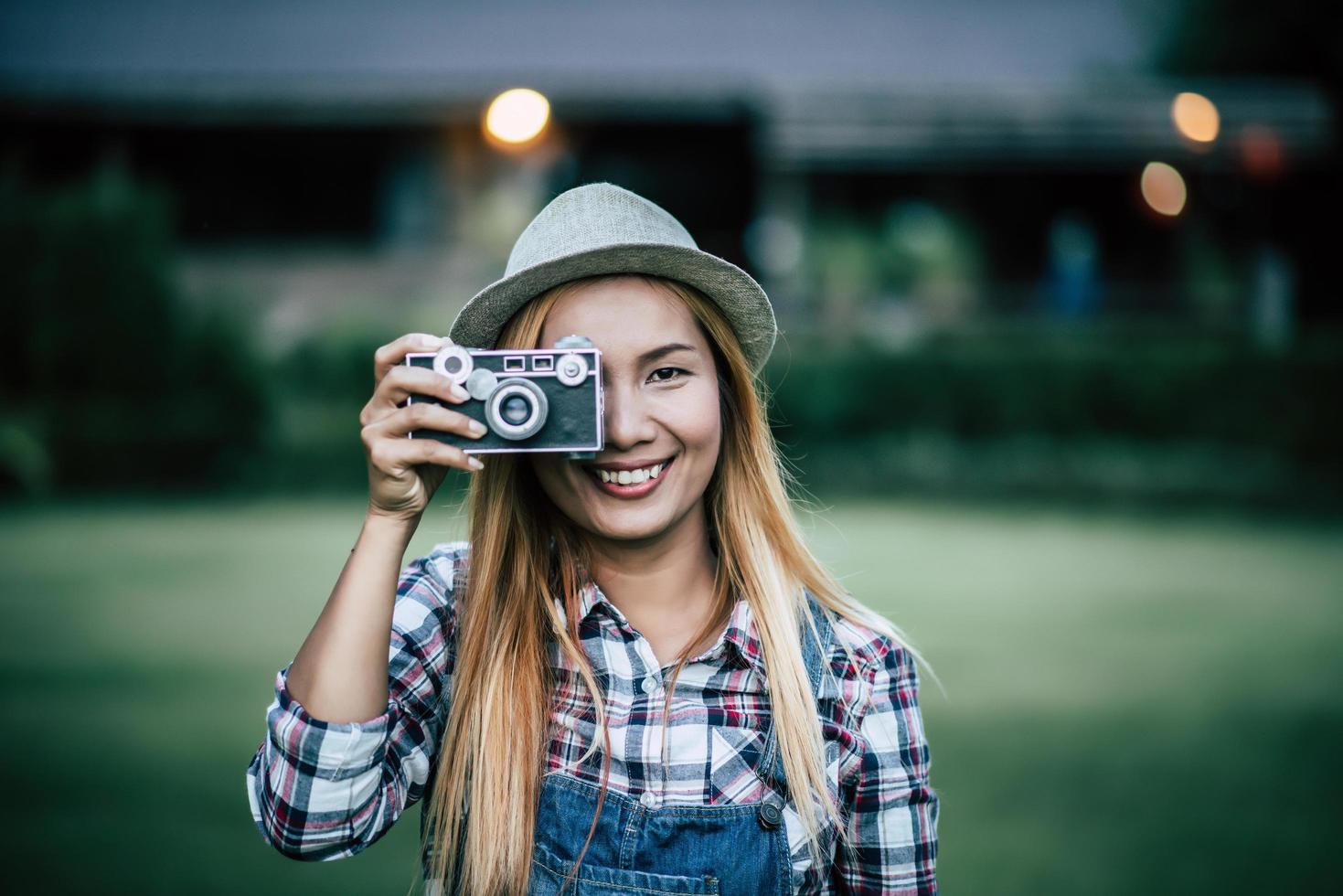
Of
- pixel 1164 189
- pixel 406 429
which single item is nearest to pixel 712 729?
pixel 406 429

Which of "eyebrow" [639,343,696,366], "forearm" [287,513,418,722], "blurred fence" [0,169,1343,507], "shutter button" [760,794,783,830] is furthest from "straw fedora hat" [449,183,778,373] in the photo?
"blurred fence" [0,169,1343,507]

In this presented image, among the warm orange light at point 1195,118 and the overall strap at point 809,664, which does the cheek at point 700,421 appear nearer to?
the overall strap at point 809,664

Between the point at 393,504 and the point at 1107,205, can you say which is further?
the point at 1107,205

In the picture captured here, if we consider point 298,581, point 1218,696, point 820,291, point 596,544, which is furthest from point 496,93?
point 596,544

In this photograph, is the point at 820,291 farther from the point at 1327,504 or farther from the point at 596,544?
the point at 596,544

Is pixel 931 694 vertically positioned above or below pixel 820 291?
below

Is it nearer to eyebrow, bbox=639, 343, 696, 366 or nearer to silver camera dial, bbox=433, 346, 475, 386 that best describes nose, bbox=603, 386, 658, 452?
eyebrow, bbox=639, 343, 696, 366

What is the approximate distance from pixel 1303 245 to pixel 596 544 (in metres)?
15.8

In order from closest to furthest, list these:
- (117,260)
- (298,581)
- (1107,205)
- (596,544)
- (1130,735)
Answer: (596,544)
(1130,735)
(298,581)
(117,260)
(1107,205)

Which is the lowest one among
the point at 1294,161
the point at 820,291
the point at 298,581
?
the point at 298,581

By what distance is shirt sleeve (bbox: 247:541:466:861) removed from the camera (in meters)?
1.49

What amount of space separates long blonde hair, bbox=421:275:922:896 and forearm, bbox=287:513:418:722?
0.72 feet

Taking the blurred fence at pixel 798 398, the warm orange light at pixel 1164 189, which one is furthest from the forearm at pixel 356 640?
the warm orange light at pixel 1164 189

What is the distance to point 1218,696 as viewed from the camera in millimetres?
5125
